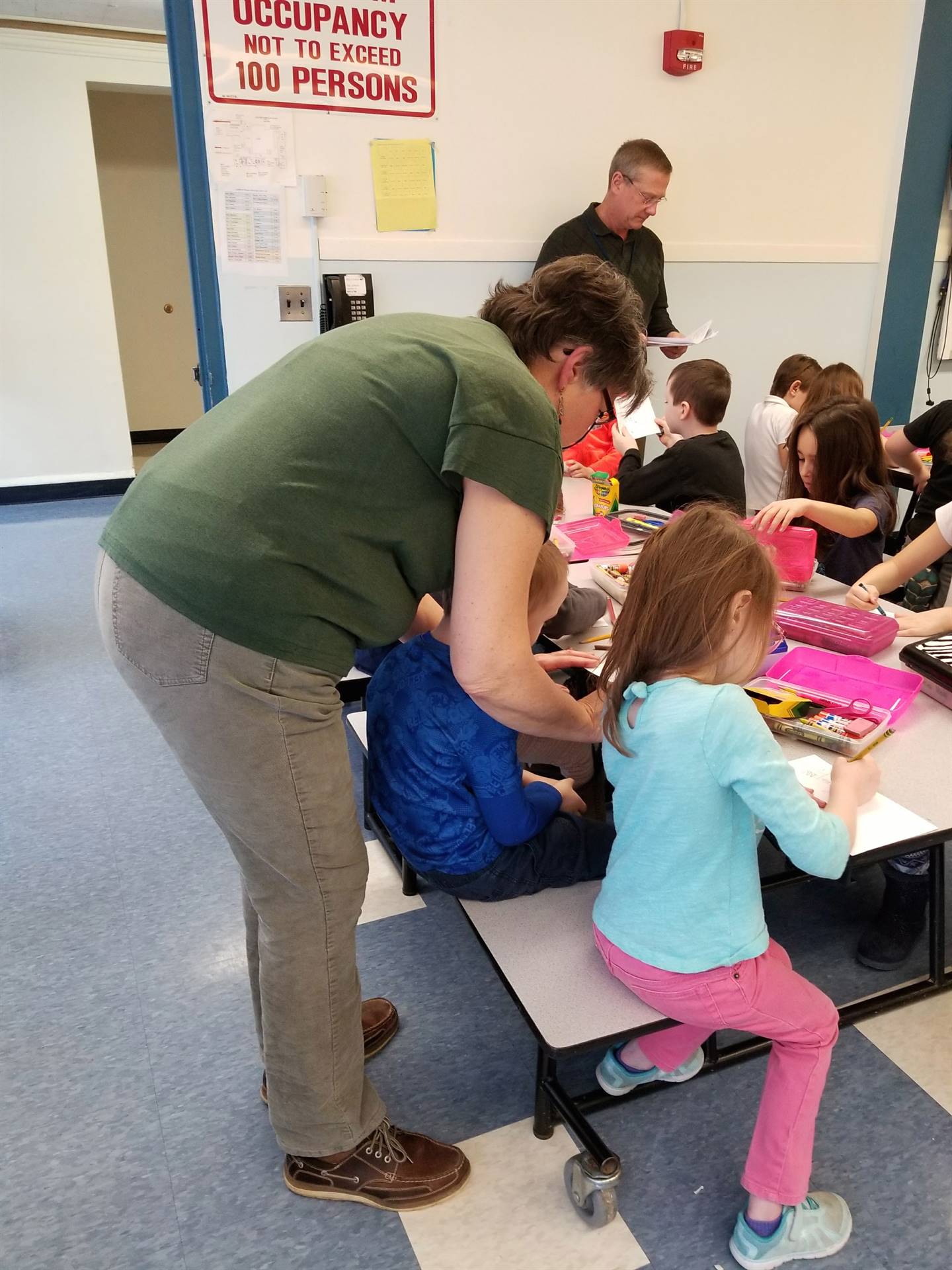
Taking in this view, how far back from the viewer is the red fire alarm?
11.8ft

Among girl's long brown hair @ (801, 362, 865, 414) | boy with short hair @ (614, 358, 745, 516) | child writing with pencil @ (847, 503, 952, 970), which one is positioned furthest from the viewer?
girl's long brown hair @ (801, 362, 865, 414)

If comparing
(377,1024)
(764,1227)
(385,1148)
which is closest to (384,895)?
(377,1024)

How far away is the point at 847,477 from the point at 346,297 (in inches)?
76.8

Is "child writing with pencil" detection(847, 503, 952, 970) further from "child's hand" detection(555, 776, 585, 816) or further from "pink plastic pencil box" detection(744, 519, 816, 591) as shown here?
"child's hand" detection(555, 776, 585, 816)

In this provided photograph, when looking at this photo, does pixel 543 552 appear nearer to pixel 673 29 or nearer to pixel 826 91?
pixel 673 29

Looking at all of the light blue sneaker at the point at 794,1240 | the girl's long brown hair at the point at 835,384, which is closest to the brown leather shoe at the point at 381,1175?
the light blue sneaker at the point at 794,1240

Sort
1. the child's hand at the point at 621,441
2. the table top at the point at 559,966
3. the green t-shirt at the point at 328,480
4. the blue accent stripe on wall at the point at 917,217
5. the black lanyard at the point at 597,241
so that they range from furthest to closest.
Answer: the blue accent stripe on wall at the point at 917,217, the black lanyard at the point at 597,241, the child's hand at the point at 621,441, the table top at the point at 559,966, the green t-shirt at the point at 328,480

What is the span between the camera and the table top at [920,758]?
1.29 metres

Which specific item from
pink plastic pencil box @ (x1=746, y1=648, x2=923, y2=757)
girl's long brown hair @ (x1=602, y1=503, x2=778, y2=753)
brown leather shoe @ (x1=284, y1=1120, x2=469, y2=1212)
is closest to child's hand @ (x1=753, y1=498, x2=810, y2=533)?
pink plastic pencil box @ (x1=746, y1=648, x2=923, y2=757)

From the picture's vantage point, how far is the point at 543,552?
52.5 inches

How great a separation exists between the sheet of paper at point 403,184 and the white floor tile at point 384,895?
2442 millimetres

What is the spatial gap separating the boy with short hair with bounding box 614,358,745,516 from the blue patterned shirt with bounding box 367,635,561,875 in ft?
4.87

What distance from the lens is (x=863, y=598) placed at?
1909mm

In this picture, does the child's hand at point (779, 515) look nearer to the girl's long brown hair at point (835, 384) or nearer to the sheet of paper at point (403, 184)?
the girl's long brown hair at point (835, 384)
